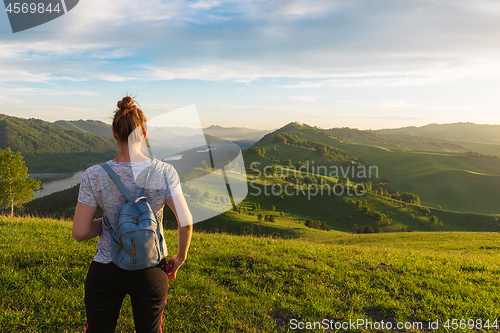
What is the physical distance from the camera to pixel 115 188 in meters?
2.54

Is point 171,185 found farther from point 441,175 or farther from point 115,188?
point 441,175

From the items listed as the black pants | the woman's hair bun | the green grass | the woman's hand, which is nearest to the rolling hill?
the green grass

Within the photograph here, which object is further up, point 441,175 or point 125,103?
point 125,103

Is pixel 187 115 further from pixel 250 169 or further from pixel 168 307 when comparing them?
pixel 250 169

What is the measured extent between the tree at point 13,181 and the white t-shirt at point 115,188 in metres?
42.1

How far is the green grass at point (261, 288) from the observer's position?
481 centimetres

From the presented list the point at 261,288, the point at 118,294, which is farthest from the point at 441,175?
the point at 118,294

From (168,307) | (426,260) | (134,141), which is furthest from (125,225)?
(426,260)

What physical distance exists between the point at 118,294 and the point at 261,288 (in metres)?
4.01

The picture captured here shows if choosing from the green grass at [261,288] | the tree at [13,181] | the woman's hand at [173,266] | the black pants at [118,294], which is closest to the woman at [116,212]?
the black pants at [118,294]

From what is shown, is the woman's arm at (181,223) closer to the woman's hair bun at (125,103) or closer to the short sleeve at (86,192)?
the short sleeve at (86,192)

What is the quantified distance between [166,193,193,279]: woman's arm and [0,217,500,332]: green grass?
233 centimetres

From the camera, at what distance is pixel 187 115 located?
6.89m

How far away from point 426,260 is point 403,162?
210309 mm
